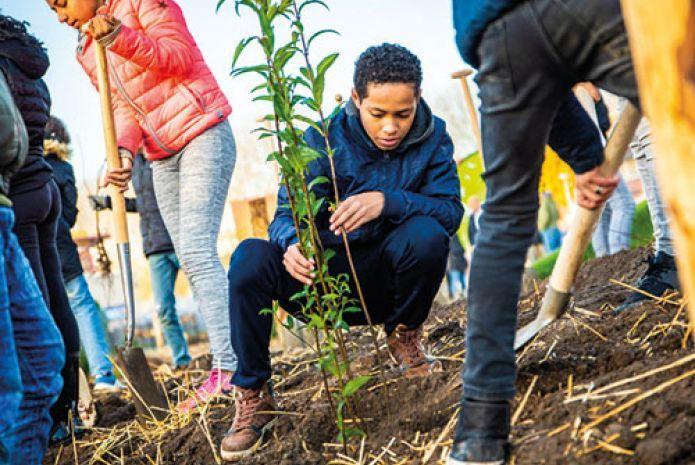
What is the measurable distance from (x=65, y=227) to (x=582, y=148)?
3.47m

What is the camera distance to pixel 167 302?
4863mm

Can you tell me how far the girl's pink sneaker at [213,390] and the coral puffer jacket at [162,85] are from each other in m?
1.06

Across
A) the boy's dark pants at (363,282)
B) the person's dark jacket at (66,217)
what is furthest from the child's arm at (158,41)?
the person's dark jacket at (66,217)

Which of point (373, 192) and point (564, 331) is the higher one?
point (373, 192)

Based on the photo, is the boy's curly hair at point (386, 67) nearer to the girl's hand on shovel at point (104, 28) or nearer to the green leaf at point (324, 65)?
the green leaf at point (324, 65)

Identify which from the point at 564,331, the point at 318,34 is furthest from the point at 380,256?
the point at 318,34

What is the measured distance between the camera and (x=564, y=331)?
2.70 meters

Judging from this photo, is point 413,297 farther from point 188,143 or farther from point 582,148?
point 188,143

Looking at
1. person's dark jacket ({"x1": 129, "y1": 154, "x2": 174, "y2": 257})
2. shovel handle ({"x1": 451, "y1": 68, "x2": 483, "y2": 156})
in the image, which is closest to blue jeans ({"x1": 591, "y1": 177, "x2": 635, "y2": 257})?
shovel handle ({"x1": 451, "y1": 68, "x2": 483, "y2": 156})

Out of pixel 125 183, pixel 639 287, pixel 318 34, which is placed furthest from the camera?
pixel 125 183

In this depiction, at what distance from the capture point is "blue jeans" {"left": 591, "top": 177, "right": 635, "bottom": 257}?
4.78 metres

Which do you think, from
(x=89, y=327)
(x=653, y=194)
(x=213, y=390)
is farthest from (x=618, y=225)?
(x=89, y=327)

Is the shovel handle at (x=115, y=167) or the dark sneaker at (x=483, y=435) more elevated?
the shovel handle at (x=115, y=167)

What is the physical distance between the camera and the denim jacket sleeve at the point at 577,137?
7.28 feet
